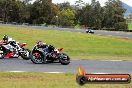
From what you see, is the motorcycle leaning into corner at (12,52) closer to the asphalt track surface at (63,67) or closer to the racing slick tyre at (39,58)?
the asphalt track surface at (63,67)

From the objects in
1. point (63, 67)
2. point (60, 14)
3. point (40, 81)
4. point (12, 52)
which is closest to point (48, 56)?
point (63, 67)

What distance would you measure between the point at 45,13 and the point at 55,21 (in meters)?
4.91

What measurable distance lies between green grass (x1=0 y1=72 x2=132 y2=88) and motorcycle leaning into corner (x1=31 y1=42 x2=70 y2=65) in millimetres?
4129

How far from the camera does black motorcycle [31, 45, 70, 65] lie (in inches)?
855

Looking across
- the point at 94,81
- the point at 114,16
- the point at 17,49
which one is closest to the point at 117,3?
the point at 114,16

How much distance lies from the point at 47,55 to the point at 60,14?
135472mm

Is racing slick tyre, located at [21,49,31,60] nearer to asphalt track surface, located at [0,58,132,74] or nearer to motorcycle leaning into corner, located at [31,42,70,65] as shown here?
asphalt track surface, located at [0,58,132,74]

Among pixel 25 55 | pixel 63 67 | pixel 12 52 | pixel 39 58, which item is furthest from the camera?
pixel 12 52

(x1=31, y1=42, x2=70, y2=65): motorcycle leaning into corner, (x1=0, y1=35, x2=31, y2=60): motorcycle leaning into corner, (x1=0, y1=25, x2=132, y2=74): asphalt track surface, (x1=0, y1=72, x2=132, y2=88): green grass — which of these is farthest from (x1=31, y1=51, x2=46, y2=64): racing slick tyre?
(x1=0, y1=72, x2=132, y2=88): green grass

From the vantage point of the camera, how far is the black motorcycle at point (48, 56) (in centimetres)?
2172

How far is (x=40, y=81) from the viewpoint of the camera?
15.1m

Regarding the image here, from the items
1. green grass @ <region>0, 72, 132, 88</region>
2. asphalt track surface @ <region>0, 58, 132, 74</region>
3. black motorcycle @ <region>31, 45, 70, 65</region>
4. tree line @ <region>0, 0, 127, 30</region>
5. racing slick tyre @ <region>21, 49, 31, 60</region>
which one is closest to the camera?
green grass @ <region>0, 72, 132, 88</region>

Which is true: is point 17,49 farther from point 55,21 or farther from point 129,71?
point 55,21

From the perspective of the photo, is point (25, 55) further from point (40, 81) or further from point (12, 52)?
point (40, 81)
